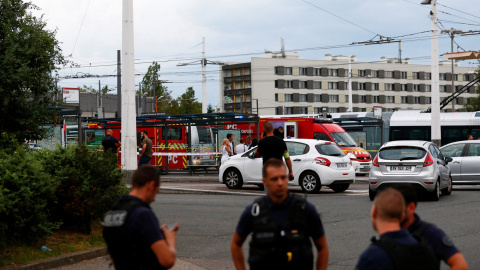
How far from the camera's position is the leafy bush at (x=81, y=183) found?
415 inches

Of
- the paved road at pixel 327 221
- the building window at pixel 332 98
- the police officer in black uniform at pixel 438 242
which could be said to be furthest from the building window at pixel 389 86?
the police officer in black uniform at pixel 438 242

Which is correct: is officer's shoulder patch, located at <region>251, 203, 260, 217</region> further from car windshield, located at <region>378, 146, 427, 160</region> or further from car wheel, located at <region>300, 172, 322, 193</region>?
car wheel, located at <region>300, 172, 322, 193</region>

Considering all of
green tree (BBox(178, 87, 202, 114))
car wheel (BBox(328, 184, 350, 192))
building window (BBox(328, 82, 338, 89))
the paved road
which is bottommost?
the paved road

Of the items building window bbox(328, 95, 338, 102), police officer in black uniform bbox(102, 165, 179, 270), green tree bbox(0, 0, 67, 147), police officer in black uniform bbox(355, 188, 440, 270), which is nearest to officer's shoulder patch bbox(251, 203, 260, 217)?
police officer in black uniform bbox(102, 165, 179, 270)

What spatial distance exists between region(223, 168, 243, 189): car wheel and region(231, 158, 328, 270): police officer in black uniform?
56.1 feet

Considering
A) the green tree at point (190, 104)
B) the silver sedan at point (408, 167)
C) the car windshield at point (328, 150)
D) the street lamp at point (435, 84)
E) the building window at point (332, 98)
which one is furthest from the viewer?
the building window at point (332, 98)

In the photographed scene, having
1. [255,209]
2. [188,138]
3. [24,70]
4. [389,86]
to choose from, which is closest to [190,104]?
[389,86]

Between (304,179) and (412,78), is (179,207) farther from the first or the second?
(412,78)

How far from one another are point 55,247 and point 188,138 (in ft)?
71.6

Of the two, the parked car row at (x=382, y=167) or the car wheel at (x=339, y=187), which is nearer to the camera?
the parked car row at (x=382, y=167)

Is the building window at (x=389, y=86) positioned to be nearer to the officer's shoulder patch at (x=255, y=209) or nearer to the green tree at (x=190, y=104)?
the green tree at (x=190, y=104)

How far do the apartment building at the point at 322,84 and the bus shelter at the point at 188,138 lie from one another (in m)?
66.6

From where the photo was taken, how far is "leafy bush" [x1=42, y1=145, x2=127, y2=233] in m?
10.5

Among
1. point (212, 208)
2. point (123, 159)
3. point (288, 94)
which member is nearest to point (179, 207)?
point (212, 208)
